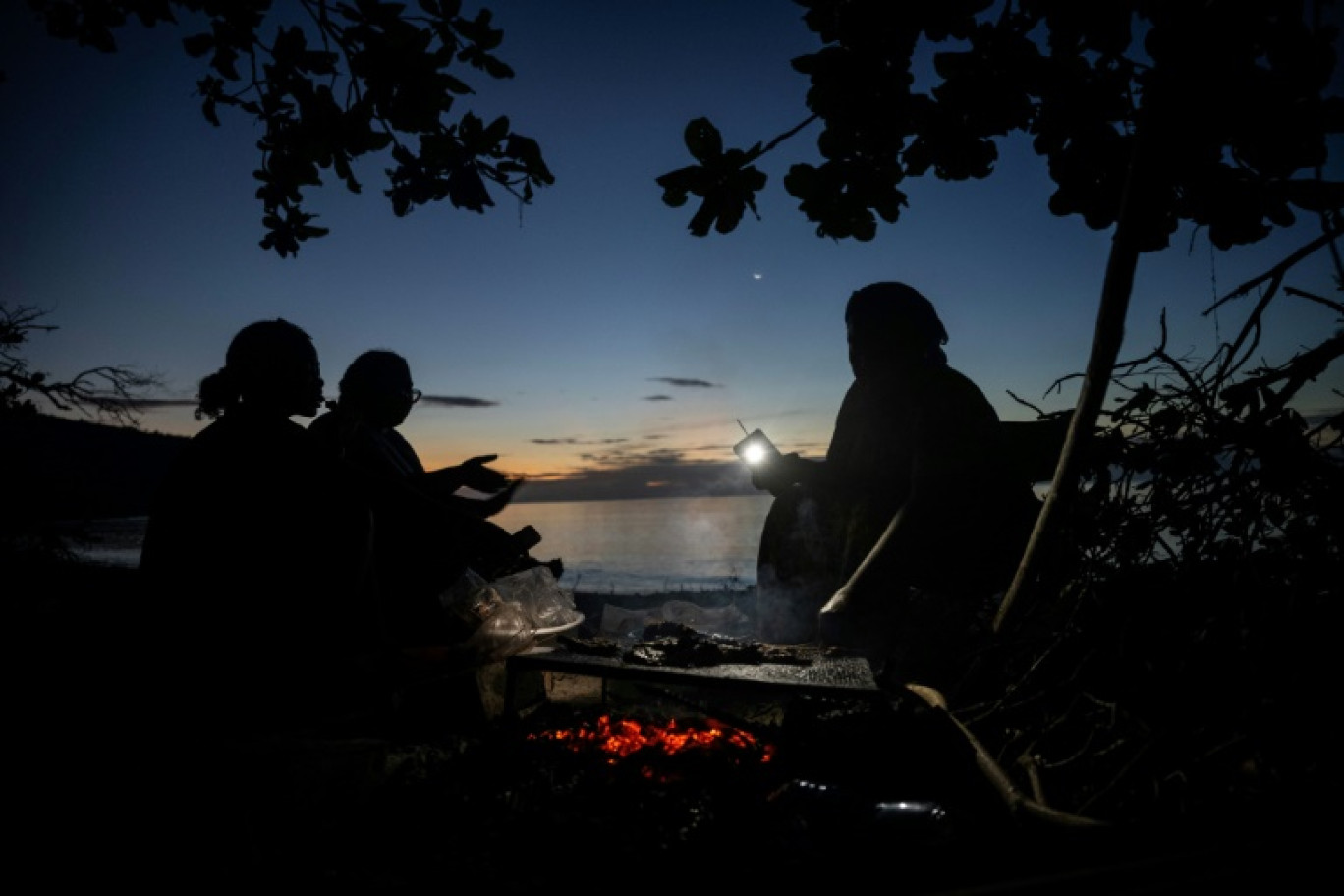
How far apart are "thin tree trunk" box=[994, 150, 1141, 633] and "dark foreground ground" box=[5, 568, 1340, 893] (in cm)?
116

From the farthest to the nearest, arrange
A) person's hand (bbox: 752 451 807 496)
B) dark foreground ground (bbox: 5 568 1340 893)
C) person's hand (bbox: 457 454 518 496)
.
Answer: person's hand (bbox: 752 451 807 496) → person's hand (bbox: 457 454 518 496) → dark foreground ground (bbox: 5 568 1340 893)

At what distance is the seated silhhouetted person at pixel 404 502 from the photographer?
4371 millimetres

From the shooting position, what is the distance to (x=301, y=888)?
235 centimetres

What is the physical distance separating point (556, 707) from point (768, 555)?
2.68m

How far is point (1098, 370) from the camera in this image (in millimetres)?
2967

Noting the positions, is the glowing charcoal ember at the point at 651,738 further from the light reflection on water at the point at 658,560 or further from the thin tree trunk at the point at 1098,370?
the light reflection on water at the point at 658,560

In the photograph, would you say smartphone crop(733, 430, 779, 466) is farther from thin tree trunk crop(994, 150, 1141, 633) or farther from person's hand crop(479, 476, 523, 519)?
thin tree trunk crop(994, 150, 1141, 633)

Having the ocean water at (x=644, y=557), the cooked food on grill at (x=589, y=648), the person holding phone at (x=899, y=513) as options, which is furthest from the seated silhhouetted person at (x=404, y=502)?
the ocean water at (x=644, y=557)

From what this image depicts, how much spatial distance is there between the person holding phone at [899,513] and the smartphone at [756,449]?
0.26 ft

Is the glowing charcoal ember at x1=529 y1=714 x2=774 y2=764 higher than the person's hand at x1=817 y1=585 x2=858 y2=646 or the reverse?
the reverse

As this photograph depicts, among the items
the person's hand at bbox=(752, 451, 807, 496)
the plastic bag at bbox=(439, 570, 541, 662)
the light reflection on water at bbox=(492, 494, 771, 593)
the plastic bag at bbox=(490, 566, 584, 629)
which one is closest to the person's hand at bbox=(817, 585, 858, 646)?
the person's hand at bbox=(752, 451, 807, 496)

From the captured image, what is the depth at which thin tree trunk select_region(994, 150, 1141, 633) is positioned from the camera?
2.73 metres

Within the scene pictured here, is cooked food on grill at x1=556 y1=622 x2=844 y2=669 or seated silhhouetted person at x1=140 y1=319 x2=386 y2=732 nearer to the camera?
seated silhhouetted person at x1=140 y1=319 x2=386 y2=732

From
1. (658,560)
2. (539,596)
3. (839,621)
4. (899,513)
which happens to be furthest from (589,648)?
(658,560)
